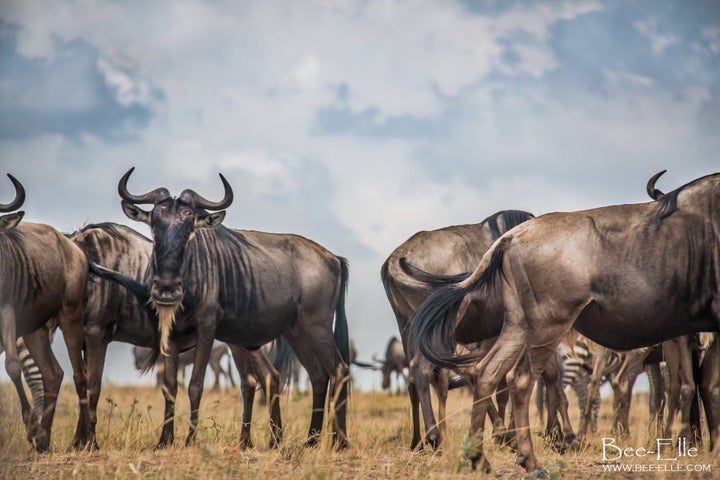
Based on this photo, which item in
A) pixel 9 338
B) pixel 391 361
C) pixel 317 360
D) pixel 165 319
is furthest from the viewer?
pixel 391 361

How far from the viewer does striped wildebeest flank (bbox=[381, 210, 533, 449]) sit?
8562 millimetres

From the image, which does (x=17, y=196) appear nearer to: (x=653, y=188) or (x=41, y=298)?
(x=41, y=298)


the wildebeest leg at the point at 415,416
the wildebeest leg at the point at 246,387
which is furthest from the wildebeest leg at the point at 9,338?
the wildebeest leg at the point at 415,416

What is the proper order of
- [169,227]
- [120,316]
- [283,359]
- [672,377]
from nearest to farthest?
[169,227] < [672,377] < [120,316] < [283,359]

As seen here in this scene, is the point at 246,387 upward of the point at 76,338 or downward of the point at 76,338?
downward

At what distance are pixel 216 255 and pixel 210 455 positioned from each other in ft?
11.9

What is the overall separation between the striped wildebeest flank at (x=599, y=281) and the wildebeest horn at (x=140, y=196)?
3.12 meters

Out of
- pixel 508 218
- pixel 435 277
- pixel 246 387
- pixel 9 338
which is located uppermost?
pixel 508 218

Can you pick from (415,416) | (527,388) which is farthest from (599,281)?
(415,416)

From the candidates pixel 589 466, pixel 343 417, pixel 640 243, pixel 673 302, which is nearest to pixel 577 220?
pixel 640 243

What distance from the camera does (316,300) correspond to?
9.67 meters

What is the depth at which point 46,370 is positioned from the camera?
8.31 meters

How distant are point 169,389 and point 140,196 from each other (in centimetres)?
179

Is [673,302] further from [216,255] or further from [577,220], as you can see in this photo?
[216,255]
